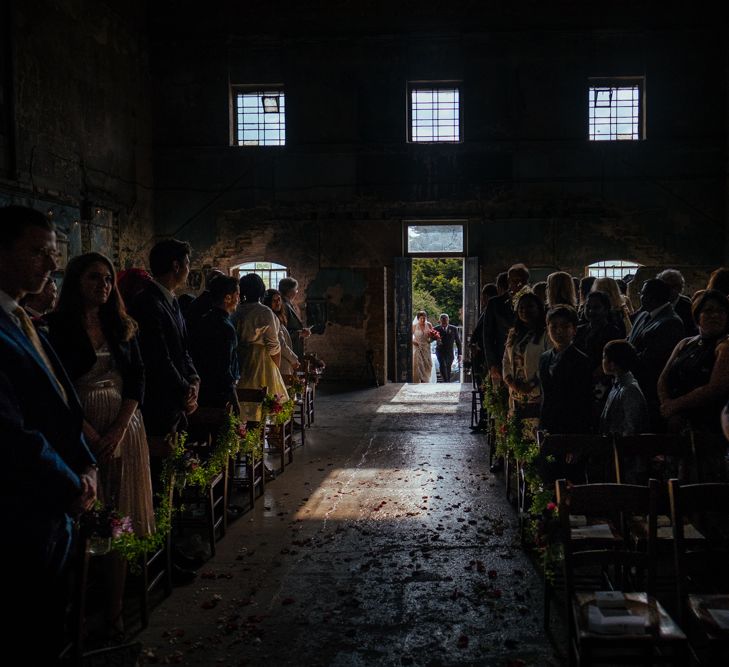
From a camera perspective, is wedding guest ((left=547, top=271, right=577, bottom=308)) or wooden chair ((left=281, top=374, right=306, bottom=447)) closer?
wedding guest ((left=547, top=271, right=577, bottom=308))

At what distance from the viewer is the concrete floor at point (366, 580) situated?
357 cm

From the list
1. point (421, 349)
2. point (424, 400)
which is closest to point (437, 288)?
point (421, 349)

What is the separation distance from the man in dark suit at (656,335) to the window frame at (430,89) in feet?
32.7

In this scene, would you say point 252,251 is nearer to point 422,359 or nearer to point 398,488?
point 422,359

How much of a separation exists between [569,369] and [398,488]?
90.4 inches

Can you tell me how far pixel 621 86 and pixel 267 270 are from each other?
8391 millimetres

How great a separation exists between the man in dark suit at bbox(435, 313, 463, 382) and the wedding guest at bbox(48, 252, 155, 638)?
13859mm

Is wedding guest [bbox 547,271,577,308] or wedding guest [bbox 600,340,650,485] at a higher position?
wedding guest [bbox 547,271,577,308]

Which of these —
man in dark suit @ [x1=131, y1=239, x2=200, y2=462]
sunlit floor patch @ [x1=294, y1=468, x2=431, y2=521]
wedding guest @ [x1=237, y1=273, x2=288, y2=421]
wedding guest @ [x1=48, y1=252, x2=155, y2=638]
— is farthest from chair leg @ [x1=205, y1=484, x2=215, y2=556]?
wedding guest @ [x1=237, y1=273, x2=288, y2=421]

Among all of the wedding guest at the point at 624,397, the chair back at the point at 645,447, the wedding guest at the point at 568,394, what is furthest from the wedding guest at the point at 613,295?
the chair back at the point at 645,447

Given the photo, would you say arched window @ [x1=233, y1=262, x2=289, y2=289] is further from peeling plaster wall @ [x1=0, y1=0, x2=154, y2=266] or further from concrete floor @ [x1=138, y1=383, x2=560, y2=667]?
concrete floor @ [x1=138, y1=383, x2=560, y2=667]

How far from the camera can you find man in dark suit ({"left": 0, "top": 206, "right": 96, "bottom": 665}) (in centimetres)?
228

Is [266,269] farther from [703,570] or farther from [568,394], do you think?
[703,570]

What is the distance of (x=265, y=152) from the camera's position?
49.7 ft
